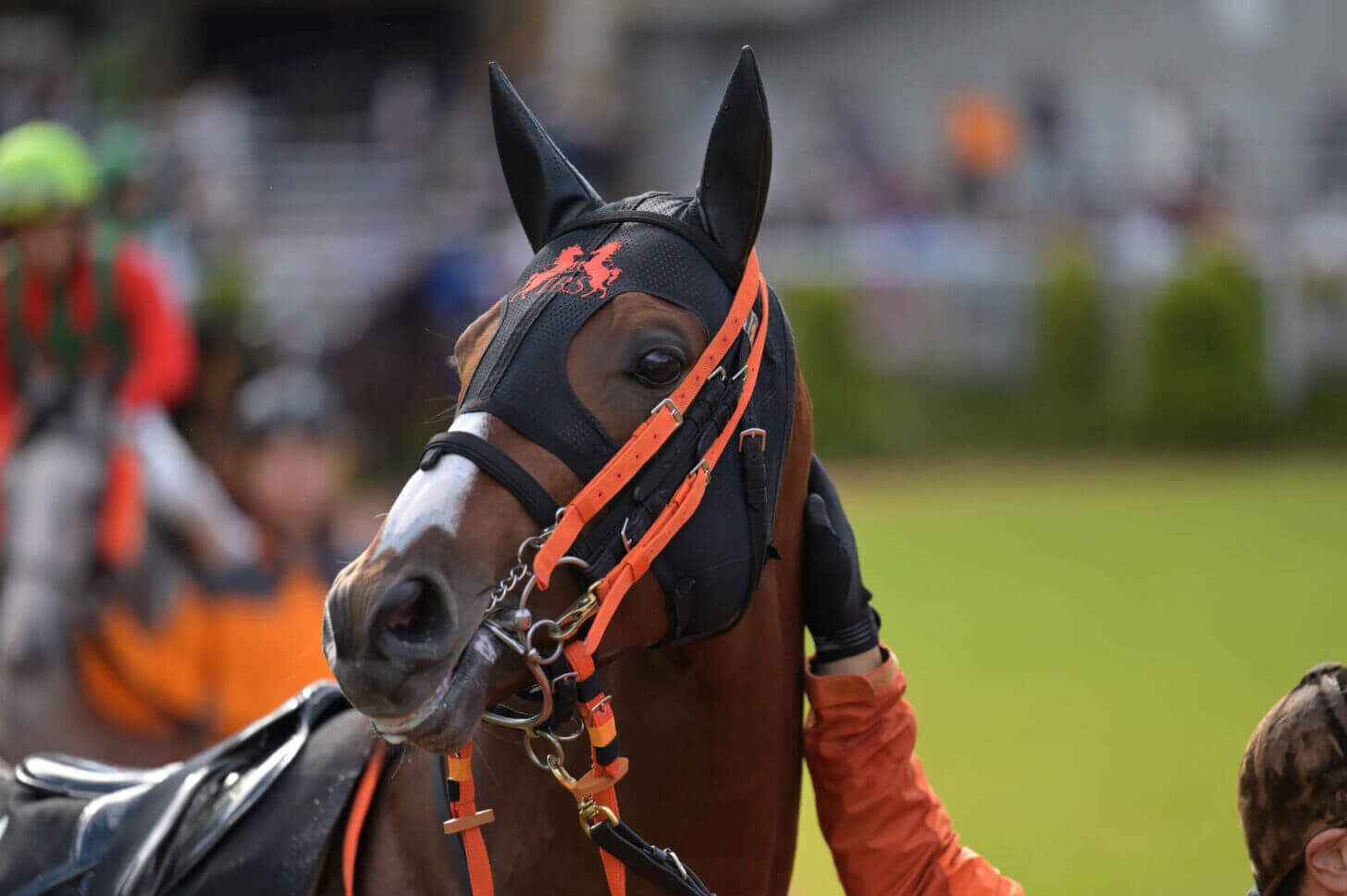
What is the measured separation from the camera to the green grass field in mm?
5699

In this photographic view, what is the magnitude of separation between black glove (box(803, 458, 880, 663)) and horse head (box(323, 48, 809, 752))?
148 mm

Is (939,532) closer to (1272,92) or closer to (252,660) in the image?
(252,660)

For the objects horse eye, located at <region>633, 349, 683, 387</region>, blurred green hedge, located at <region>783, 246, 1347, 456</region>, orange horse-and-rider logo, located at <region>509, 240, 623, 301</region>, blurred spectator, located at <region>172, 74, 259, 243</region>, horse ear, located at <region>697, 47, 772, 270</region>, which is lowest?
blurred green hedge, located at <region>783, 246, 1347, 456</region>

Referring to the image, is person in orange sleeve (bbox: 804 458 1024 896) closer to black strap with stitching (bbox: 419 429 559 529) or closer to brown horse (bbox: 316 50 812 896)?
brown horse (bbox: 316 50 812 896)

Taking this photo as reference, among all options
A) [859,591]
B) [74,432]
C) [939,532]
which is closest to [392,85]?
[939,532]

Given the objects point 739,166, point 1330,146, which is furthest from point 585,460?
point 1330,146

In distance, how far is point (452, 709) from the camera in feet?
6.08

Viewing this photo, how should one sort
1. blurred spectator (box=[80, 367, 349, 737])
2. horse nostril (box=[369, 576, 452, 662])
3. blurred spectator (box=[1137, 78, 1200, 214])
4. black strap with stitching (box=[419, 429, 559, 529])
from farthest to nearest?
1. blurred spectator (box=[1137, 78, 1200, 214])
2. blurred spectator (box=[80, 367, 349, 737])
3. black strap with stitching (box=[419, 429, 559, 529])
4. horse nostril (box=[369, 576, 452, 662])

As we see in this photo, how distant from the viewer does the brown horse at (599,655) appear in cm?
185

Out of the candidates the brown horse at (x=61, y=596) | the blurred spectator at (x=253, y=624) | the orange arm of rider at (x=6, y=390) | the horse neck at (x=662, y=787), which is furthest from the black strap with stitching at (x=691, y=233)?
the orange arm of rider at (x=6, y=390)

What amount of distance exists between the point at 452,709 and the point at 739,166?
33.4 inches

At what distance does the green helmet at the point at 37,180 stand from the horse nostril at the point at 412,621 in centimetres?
389

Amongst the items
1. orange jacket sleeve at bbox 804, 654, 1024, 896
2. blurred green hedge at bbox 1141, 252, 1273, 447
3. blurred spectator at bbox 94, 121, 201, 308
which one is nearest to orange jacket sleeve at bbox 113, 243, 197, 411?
blurred spectator at bbox 94, 121, 201, 308

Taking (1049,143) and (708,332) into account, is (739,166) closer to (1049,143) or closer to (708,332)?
(708,332)
